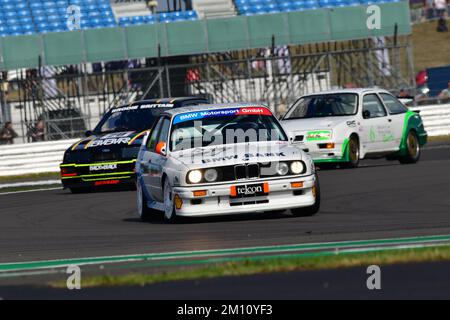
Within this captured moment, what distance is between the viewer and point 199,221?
12453mm

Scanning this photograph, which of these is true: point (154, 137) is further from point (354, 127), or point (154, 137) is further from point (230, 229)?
point (354, 127)

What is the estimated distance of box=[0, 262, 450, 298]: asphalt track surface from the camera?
6973 mm

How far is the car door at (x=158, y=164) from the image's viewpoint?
41.3 ft

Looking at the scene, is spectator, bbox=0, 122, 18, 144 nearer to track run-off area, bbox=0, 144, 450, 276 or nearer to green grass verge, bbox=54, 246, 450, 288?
track run-off area, bbox=0, 144, 450, 276

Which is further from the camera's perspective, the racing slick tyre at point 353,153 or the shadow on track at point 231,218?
the racing slick tyre at point 353,153

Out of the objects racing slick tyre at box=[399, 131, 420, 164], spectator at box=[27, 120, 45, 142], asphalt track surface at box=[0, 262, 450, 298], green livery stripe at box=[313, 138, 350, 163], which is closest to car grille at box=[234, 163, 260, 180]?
asphalt track surface at box=[0, 262, 450, 298]

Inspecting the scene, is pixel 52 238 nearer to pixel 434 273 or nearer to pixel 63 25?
pixel 434 273

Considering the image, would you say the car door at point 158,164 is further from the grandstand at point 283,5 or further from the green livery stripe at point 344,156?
the grandstand at point 283,5

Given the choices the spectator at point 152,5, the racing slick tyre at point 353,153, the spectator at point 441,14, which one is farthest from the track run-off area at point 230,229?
the spectator at point 441,14

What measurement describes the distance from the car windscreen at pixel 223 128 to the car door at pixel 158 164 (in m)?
0.16

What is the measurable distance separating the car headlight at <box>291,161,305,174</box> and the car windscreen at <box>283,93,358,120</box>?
755 cm

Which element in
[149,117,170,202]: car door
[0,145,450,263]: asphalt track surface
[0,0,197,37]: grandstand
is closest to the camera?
[0,145,450,263]: asphalt track surface
